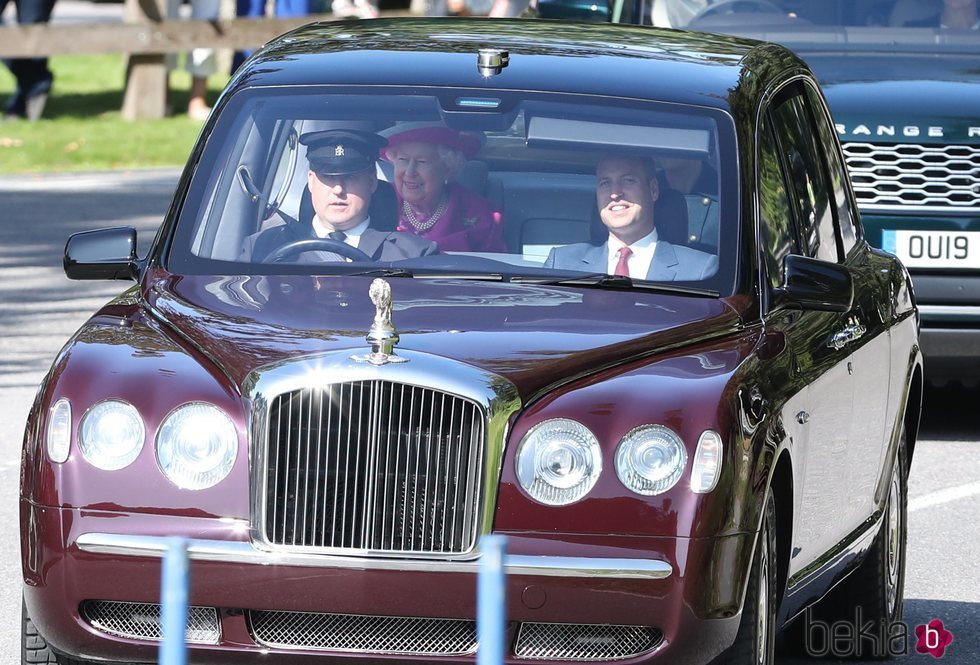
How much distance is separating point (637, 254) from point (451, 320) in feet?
2.65

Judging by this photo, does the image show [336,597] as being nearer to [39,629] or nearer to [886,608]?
[39,629]

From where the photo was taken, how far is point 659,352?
5.07m

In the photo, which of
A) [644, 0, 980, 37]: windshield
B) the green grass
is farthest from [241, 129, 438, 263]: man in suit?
the green grass

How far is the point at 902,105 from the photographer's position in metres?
10.2

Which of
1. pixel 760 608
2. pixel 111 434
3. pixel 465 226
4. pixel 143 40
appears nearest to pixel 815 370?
pixel 760 608

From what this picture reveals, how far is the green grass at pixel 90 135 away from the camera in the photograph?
20.5 m

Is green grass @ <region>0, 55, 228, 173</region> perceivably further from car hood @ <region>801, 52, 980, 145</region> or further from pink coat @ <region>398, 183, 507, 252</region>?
pink coat @ <region>398, 183, 507, 252</region>

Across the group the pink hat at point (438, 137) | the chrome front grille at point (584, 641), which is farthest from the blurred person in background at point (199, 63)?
the chrome front grille at point (584, 641)

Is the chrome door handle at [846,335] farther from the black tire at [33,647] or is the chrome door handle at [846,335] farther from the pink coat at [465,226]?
the black tire at [33,647]

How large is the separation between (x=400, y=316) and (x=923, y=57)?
6154mm

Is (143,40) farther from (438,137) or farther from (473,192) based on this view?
(473,192)

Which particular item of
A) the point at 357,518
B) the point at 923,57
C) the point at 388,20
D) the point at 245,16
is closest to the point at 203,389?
the point at 357,518

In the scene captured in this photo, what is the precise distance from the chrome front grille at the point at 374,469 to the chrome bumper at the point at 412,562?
4cm

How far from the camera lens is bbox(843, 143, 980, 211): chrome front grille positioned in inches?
399
